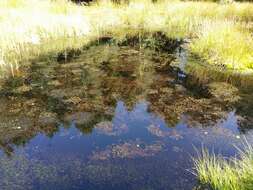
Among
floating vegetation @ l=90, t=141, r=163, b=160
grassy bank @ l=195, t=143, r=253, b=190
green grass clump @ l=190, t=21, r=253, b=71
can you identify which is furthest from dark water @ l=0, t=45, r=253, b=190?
green grass clump @ l=190, t=21, r=253, b=71

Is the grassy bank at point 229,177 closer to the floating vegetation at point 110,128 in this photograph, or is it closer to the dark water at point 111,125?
the dark water at point 111,125

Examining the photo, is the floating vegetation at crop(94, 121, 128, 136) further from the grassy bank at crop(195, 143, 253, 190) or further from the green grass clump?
the green grass clump

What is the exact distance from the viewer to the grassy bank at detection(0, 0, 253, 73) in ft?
43.1

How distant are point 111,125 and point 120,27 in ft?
39.8

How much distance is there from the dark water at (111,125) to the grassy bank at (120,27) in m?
1.96

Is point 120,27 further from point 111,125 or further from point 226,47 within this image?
point 111,125

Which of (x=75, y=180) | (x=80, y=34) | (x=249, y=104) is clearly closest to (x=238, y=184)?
(x=75, y=180)

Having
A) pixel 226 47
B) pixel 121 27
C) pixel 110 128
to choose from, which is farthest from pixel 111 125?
pixel 121 27

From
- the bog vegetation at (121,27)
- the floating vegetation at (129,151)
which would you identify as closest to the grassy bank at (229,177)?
the bog vegetation at (121,27)

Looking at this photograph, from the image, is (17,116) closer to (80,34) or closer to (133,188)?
(133,188)

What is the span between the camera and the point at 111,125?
8.17 meters

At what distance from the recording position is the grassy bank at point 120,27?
13141 mm

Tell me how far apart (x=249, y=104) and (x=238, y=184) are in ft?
15.4

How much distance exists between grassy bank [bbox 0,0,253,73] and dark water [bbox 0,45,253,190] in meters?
1.96
